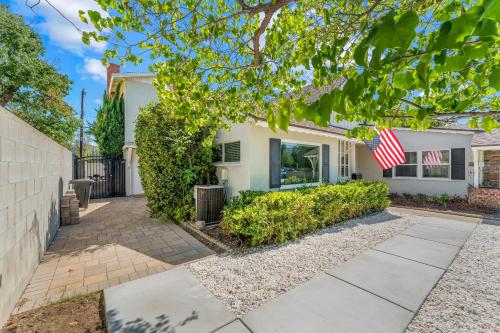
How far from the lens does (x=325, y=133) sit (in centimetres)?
834

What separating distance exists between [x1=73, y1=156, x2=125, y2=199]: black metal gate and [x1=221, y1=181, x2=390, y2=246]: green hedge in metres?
10.1

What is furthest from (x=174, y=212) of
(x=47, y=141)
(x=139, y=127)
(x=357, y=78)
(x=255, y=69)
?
(x=357, y=78)

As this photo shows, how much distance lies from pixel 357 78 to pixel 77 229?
8206mm

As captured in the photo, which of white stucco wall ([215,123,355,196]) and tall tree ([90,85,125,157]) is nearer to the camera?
white stucco wall ([215,123,355,196])

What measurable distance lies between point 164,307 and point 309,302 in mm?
1971

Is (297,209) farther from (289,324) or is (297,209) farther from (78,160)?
(78,160)

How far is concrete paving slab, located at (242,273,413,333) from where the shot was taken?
2.54 metres

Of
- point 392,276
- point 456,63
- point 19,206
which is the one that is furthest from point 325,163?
point 19,206

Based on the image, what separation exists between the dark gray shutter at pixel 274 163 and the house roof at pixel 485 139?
9.12m

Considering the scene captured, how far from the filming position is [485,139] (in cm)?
971

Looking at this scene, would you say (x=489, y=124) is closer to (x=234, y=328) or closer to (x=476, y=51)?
(x=476, y=51)

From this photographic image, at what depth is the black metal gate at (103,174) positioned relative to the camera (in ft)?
41.1

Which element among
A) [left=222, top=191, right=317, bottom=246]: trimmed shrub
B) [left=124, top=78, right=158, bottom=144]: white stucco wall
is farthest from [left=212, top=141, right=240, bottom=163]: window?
[left=124, top=78, right=158, bottom=144]: white stucco wall

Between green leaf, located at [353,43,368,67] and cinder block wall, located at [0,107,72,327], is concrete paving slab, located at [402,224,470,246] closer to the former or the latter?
green leaf, located at [353,43,368,67]
